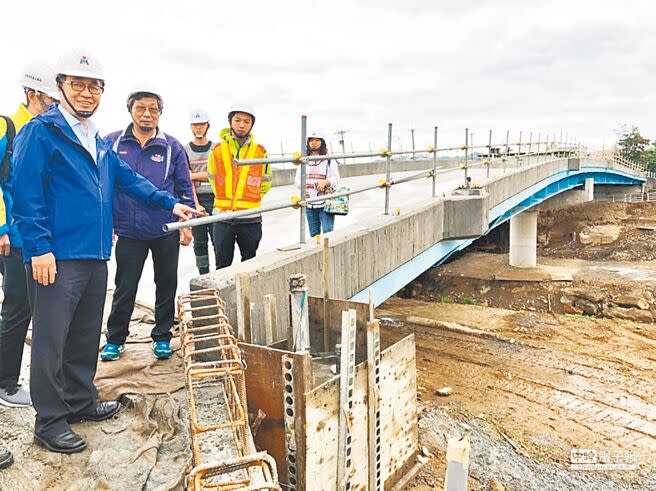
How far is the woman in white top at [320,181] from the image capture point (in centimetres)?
584

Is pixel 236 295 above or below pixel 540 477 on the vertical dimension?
above

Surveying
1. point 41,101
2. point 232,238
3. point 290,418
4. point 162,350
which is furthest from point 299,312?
point 41,101

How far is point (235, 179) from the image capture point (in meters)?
4.70

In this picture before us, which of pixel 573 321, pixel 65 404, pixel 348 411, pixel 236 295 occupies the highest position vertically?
pixel 236 295

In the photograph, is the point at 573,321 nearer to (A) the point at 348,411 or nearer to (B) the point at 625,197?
(A) the point at 348,411

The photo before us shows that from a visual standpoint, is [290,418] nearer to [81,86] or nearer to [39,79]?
[81,86]

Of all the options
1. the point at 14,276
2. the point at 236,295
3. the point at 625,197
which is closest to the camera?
the point at 14,276

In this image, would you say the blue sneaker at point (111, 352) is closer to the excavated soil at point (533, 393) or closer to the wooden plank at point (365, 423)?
the wooden plank at point (365, 423)

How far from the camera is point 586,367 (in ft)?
36.7

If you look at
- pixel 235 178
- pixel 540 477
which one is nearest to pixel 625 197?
pixel 540 477

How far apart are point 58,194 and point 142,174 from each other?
103 centimetres

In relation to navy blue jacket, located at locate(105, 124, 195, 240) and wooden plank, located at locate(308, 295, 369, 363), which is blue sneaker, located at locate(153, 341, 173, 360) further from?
wooden plank, located at locate(308, 295, 369, 363)

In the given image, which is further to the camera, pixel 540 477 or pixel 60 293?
pixel 540 477

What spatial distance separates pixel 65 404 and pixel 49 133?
4.52ft
